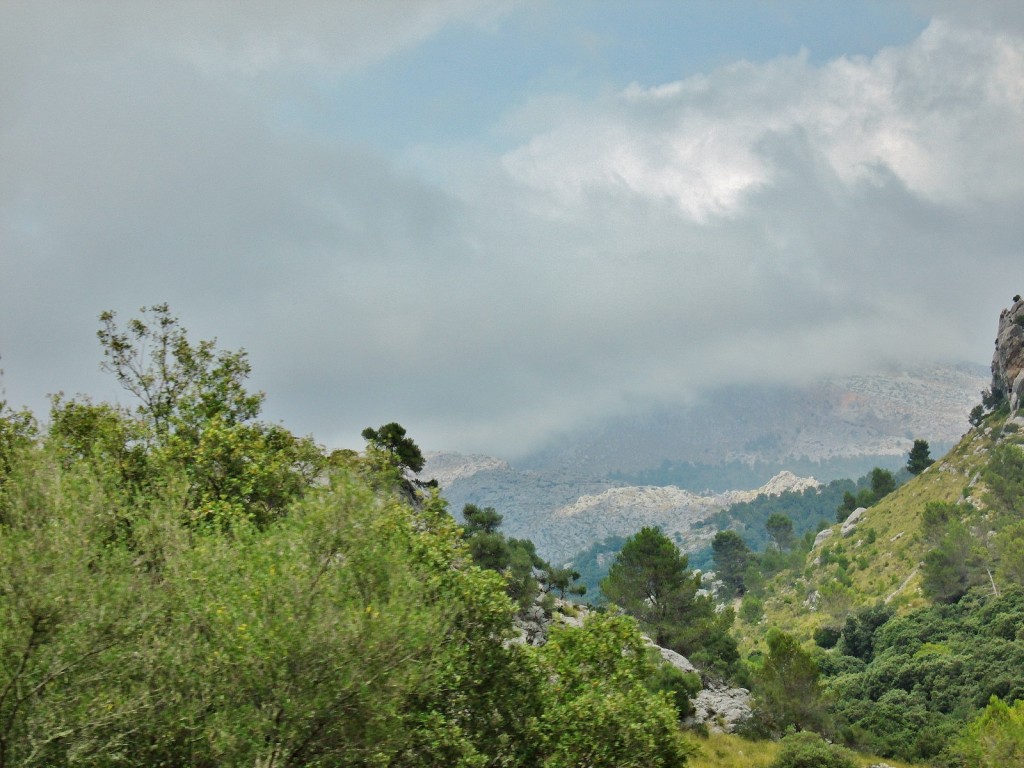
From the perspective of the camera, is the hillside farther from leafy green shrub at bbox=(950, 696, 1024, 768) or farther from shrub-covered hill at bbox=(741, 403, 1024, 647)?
leafy green shrub at bbox=(950, 696, 1024, 768)

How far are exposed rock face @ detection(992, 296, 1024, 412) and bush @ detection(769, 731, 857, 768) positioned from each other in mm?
134234

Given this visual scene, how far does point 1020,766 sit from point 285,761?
48.1m

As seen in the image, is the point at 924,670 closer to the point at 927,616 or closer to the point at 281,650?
the point at 927,616

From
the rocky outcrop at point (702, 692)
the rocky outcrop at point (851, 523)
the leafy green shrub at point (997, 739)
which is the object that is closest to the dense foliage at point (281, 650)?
the leafy green shrub at point (997, 739)

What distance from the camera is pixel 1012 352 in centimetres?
16600

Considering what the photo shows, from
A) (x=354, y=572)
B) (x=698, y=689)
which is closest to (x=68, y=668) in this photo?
(x=354, y=572)

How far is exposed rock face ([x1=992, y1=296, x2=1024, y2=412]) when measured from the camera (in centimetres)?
15912

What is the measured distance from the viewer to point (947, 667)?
85.2 metres

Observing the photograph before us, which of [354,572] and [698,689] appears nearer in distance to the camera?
[354,572]

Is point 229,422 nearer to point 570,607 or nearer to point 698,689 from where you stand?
point 698,689

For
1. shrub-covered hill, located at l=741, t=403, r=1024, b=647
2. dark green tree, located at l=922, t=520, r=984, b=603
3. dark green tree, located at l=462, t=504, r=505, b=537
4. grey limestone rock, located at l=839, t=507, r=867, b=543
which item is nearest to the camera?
dark green tree, located at l=462, t=504, r=505, b=537

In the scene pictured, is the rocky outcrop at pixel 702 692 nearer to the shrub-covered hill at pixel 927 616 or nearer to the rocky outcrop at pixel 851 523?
the shrub-covered hill at pixel 927 616

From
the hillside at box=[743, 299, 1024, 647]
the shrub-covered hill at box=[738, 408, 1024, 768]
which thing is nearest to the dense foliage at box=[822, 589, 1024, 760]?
the shrub-covered hill at box=[738, 408, 1024, 768]

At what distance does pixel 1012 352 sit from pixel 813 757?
150 m
